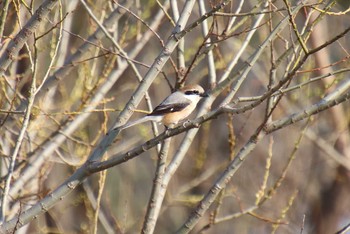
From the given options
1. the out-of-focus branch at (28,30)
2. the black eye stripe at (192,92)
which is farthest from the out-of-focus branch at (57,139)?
the out-of-focus branch at (28,30)

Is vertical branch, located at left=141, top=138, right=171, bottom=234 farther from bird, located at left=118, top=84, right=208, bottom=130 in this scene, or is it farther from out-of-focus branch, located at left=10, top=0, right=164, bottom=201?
out-of-focus branch, located at left=10, top=0, right=164, bottom=201

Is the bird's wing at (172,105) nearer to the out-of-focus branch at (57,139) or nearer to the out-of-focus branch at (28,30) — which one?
the out-of-focus branch at (57,139)

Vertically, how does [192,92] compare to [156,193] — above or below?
above

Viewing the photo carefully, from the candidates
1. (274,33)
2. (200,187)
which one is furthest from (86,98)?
(200,187)

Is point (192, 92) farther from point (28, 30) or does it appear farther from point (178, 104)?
point (28, 30)

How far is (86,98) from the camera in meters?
4.97

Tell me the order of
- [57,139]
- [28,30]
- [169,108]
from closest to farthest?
[28,30] → [169,108] → [57,139]

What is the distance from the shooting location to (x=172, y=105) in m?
4.73

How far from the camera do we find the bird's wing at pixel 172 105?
182 inches

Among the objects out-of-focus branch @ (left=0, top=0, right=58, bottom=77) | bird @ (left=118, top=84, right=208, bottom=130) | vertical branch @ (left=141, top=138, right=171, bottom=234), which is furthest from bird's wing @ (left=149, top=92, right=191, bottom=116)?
out-of-focus branch @ (left=0, top=0, right=58, bottom=77)

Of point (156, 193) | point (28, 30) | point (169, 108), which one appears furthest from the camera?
point (169, 108)

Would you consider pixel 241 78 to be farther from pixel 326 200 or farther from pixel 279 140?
pixel 326 200

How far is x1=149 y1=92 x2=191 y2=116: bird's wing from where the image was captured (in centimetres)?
461

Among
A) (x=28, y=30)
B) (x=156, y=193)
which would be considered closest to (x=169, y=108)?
(x=156, y=193)
